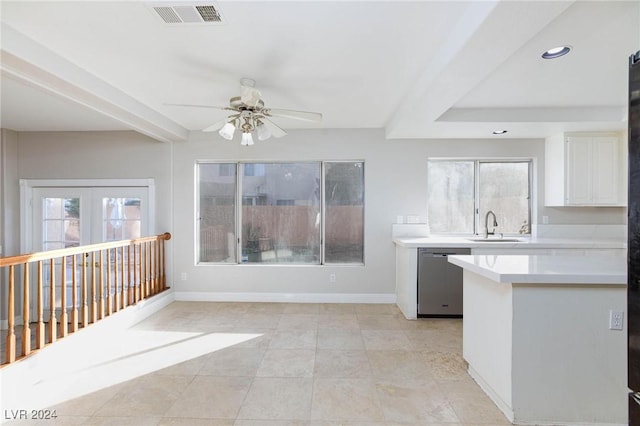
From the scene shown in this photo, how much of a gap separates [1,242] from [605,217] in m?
8.22

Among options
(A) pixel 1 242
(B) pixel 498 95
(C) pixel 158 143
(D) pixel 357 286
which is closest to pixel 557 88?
(B) pixel 498 95

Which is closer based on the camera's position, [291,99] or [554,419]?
[554,419]

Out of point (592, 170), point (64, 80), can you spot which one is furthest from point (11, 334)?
point (592, 170)

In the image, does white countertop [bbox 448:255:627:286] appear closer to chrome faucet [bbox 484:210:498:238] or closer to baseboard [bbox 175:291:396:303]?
chrome faucet [bbox 484:210:498:238]

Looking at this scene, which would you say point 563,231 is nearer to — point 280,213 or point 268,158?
point 280,213

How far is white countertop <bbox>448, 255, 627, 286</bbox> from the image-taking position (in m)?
1.79

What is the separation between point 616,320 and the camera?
1.81 m

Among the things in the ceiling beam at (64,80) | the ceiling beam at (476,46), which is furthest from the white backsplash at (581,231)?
the ceiling beam at (64,80)

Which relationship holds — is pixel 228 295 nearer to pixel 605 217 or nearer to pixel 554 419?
pixel 554 419

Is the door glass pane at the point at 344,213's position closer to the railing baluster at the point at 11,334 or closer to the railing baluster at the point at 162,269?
the railing baluster at the point at 162,269

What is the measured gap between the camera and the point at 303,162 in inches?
176

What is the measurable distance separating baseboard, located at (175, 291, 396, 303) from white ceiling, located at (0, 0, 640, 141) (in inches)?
92.2

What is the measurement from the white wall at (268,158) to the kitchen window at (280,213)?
0.52ft

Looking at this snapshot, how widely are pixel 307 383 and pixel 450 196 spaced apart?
329 cm
